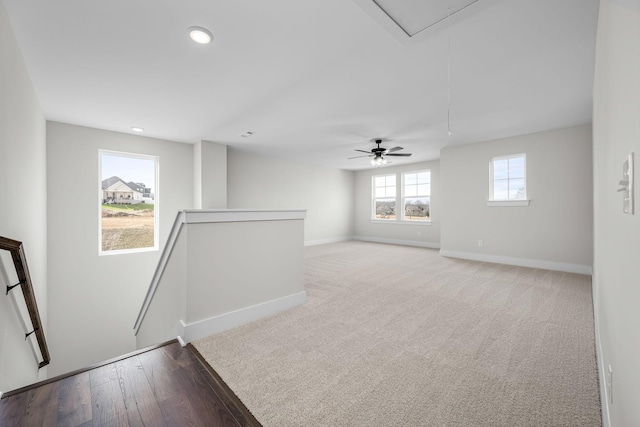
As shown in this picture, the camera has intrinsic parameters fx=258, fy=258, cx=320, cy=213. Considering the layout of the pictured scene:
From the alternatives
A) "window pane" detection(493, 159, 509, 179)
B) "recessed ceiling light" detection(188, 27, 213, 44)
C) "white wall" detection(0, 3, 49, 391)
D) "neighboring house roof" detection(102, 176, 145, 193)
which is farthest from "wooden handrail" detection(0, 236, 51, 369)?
"window pane" detection(493, 159, 509, 179)

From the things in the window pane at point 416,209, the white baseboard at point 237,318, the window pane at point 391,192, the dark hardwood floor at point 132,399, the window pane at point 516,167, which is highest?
the window pane at point 516,167

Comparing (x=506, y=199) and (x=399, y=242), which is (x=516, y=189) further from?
(x=399, y=242)

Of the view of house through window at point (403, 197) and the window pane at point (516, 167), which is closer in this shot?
the window pane at point (516, 167)

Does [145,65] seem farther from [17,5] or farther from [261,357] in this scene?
[261,357]

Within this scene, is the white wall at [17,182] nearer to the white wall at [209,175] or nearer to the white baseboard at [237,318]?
the white baseboard at [237,318]

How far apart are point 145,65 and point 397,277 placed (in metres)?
4.16

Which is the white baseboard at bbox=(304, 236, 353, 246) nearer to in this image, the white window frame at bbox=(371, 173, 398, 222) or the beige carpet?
the white window frame at bbox=(371, 173, 398, 222)

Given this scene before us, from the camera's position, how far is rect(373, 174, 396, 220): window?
8.30m

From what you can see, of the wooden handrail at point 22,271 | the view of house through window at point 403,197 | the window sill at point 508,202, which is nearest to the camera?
the wooden handrail at point 22,271

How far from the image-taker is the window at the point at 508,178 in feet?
16.3

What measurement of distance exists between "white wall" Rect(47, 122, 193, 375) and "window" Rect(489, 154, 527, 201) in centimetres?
688

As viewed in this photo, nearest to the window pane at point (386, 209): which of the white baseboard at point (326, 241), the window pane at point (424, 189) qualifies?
the window pane at point (424, 189)

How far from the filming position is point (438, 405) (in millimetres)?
1456

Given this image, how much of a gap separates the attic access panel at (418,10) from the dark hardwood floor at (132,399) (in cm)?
263
